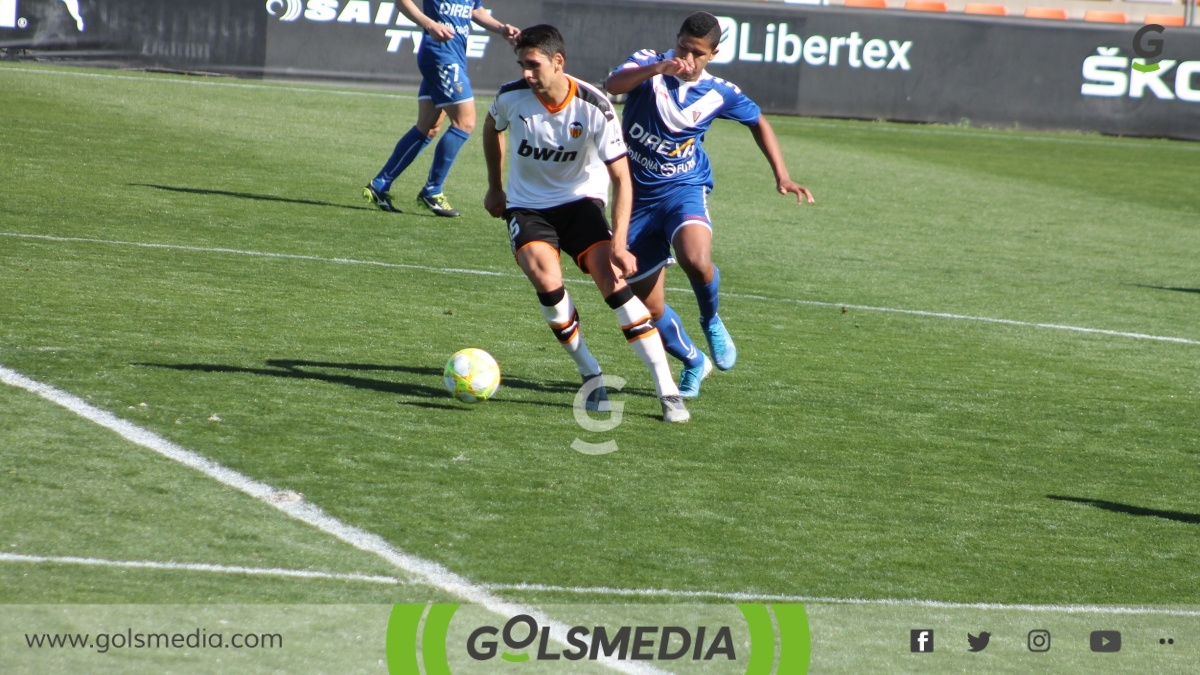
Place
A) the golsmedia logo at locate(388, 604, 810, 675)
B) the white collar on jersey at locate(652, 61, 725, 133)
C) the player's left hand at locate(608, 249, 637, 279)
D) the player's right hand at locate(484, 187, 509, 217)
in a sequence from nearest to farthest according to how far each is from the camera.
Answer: the golsmedia logo at locate(388, 604, 810, 675) < the player's left hand at locate(608, 249, 637, 279) < the player's right hand at locate(484, 187, 509, 217) < the white collar on jersey at locate(652, 61, 725, 133)

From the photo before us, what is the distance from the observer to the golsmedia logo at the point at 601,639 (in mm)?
3820

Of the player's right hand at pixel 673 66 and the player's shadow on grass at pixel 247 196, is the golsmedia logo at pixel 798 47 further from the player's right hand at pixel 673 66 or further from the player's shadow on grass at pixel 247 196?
the player's right hand at pixel 673 66

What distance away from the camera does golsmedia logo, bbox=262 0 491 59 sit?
72.2 feet

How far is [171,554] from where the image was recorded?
14.3 feet

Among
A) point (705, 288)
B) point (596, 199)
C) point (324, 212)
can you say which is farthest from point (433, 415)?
point (324, 212)

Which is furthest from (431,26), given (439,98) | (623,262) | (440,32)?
(623,262)

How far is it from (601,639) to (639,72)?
11.4 ft

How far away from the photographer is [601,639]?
396 cm

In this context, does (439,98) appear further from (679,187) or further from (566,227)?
(566,227)

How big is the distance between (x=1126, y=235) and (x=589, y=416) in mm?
10102

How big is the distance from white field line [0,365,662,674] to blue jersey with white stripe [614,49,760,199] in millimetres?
3013
